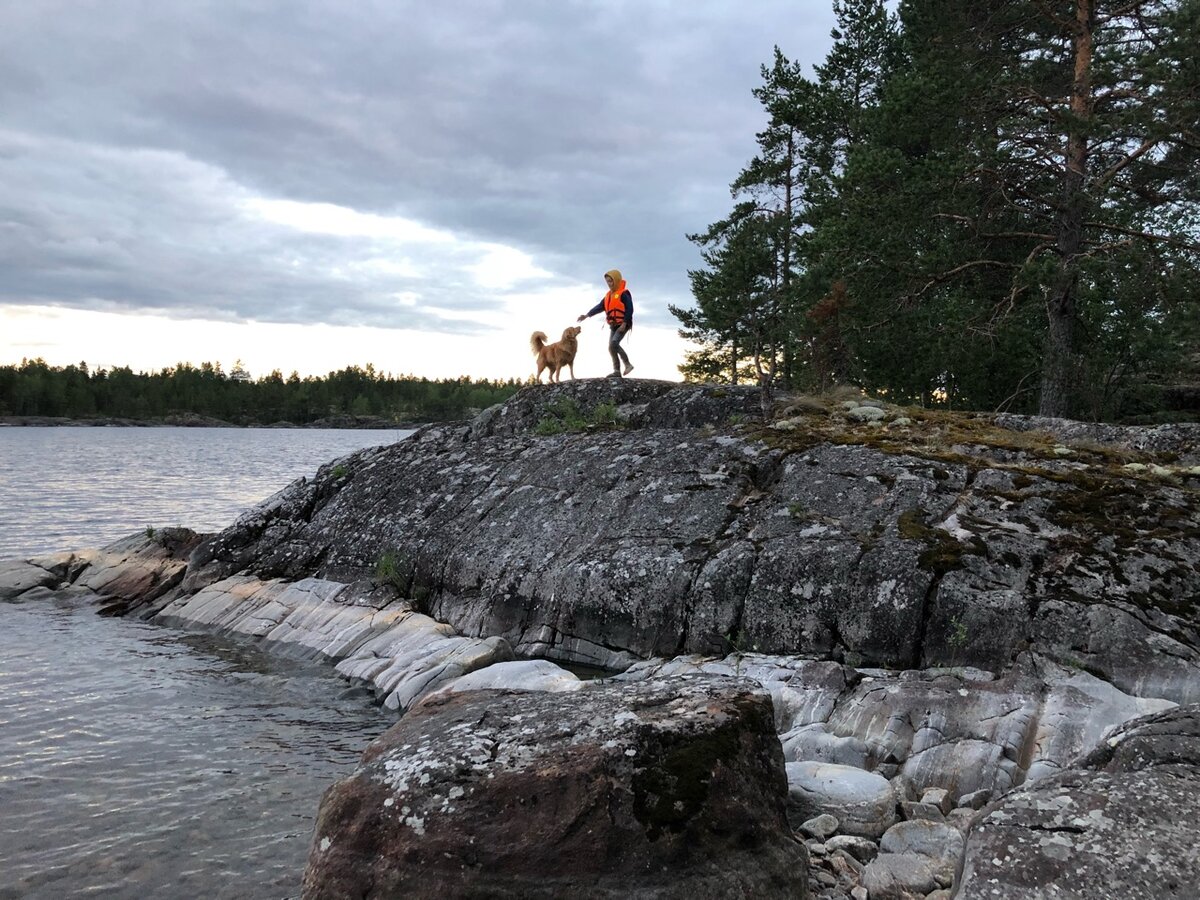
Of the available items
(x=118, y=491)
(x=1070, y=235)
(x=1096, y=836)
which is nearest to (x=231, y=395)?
(x=118, y=491)

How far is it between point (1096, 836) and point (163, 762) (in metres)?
8.83

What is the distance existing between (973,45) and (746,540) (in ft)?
51.3

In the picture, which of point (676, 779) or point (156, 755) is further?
point (156, 755)

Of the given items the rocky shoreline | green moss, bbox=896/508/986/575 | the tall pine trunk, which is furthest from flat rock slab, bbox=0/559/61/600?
the tall pine trunk

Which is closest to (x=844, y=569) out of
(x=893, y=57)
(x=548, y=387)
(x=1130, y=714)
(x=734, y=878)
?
(x=1130, y=714)

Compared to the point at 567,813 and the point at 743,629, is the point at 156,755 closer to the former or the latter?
the point at 567,813

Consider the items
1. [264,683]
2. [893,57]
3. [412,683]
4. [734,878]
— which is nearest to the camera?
[734,878]

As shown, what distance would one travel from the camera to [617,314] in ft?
61.6

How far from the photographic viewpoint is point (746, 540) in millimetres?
11195

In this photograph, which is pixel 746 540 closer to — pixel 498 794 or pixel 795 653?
pixel 795 653

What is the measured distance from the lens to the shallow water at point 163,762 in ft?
22.5

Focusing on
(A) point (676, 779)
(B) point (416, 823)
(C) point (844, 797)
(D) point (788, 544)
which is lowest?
(C) point (844, 797)

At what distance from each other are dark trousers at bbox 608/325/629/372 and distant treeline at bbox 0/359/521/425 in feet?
423

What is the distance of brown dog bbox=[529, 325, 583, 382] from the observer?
1970cm
